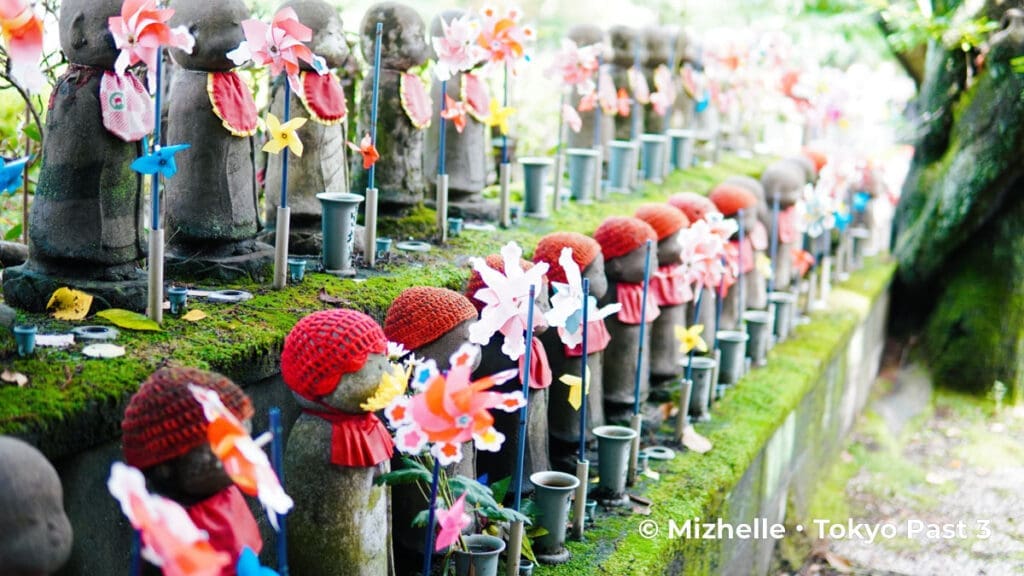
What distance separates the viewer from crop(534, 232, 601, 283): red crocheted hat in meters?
3.29

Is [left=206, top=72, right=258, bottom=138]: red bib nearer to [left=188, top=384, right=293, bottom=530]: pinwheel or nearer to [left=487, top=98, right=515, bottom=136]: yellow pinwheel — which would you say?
[left=487, top=98, right=515, bottom=136]: yellow pinwheel

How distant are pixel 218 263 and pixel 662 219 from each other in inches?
64.0

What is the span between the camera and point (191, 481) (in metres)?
1.85

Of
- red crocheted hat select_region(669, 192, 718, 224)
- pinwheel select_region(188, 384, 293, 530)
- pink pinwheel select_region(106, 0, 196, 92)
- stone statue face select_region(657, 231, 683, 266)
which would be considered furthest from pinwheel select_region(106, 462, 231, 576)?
red crocheted hat select_region(669, 192, 718, 224)

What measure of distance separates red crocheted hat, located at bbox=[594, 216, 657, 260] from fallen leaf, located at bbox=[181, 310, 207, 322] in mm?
1438

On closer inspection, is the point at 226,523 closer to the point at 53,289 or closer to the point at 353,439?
the point at 353,439

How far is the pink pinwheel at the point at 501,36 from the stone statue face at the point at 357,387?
2.11 metres

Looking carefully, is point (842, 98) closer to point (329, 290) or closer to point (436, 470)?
point (329, 290)

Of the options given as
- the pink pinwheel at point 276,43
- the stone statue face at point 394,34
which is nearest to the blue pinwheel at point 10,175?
the pink pinwheel at point 276,43

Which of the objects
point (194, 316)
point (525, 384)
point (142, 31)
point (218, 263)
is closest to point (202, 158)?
point (218, 263)

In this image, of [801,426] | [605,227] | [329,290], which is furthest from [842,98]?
[329,290]

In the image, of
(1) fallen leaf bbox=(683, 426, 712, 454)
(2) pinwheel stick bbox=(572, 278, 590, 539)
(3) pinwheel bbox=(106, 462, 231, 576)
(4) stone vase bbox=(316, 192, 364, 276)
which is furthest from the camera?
(1) fallen leaf bbox=(683, 426, 712, 454)

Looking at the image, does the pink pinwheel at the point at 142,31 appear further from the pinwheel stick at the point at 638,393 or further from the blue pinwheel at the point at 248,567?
the pinwheel stick at the point at 638,393

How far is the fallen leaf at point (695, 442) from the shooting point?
3779 millimetres
